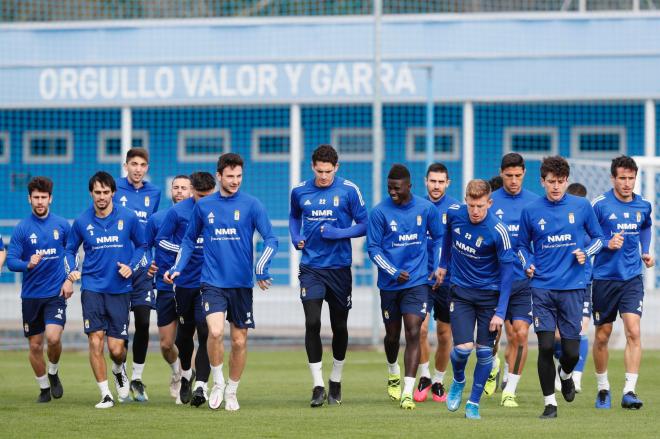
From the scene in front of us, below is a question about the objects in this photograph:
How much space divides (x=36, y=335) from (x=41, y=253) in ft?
2.57

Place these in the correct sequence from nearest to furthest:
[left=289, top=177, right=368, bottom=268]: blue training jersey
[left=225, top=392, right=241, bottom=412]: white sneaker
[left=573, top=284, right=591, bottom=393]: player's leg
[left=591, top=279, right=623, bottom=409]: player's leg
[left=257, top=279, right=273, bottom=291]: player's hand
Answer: [left=257, top=279, right=273, bottom=291]: player's hand → [left=225, top=392, right=241, bottom=412]: white sneaker → [left=591, top=279, right=623, bottom=409]: player's leg → [left=289, top=177, right=368, bottom=268]: blue training jersey → [left=573, top=284, right=591, bottom=393]: player's leg

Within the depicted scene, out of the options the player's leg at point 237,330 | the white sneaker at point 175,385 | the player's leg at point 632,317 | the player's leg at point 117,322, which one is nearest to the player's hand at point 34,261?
the player's leg at point 117,322

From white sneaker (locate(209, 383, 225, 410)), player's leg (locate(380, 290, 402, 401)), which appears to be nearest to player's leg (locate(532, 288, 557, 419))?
player's leg (locate(380, 290, 402, 401))

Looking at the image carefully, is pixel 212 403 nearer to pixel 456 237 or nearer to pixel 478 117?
pixel 456 237

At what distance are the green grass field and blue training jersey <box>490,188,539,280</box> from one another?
5.18ft

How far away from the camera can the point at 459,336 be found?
415 inches

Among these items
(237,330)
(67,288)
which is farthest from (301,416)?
(67,288)

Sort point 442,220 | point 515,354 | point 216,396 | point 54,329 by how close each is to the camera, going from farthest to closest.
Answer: point 442,220 < point 54,329 < point 515,354 < point 216,396

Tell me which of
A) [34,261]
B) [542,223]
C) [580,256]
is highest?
[542,223]

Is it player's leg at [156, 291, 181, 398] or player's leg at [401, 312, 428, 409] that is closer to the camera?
player's leg at [401, 312, 428, 409]

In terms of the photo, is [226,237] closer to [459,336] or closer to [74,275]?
[74,275]

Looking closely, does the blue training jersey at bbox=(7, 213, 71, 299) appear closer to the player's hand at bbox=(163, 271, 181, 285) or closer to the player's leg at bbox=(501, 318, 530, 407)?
the player's hand at bbox=(163, 271, 181, 285)

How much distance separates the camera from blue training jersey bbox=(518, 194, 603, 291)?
1053 centimetres

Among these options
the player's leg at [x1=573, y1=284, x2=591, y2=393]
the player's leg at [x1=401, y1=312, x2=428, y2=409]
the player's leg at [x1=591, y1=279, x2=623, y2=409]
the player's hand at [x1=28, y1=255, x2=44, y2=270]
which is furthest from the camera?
the player's leg at [x1=573, y1=284, x2=591, y2=393]
